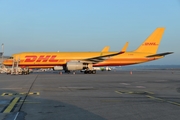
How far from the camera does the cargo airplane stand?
45344mm

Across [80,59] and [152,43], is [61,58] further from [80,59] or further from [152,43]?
[152,43]

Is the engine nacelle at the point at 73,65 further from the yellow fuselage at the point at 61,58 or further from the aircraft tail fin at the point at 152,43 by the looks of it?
the aircraft tail fin at the point at 152,43

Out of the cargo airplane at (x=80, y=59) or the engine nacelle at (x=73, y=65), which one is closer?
the engine nacelle at (x=73, y=65)

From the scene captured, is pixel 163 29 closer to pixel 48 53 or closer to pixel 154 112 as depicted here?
pixel 48 53

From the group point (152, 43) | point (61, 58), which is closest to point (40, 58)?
point (61, 58)

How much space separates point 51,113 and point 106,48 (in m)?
66.8

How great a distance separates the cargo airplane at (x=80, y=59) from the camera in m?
45.3

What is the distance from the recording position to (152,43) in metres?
52.3

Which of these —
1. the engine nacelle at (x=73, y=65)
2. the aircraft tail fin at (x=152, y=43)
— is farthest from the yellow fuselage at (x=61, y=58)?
the aircraft tail fin at (x=152, y=43)

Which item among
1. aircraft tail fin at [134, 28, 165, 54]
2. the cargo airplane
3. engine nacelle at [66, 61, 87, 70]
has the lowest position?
engine nacelle at [66, 61, 87, 70]

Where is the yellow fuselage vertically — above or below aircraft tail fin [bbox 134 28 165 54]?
below

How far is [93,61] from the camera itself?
154 ft

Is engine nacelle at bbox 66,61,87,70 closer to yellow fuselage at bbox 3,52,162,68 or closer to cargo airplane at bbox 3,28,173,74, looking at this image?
cargo airplane at bbox 3,28,173,74

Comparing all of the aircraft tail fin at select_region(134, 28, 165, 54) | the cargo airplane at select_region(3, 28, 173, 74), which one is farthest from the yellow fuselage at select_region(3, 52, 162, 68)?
the aircraft tail fin at select_region(134, 28, 165, 54)
